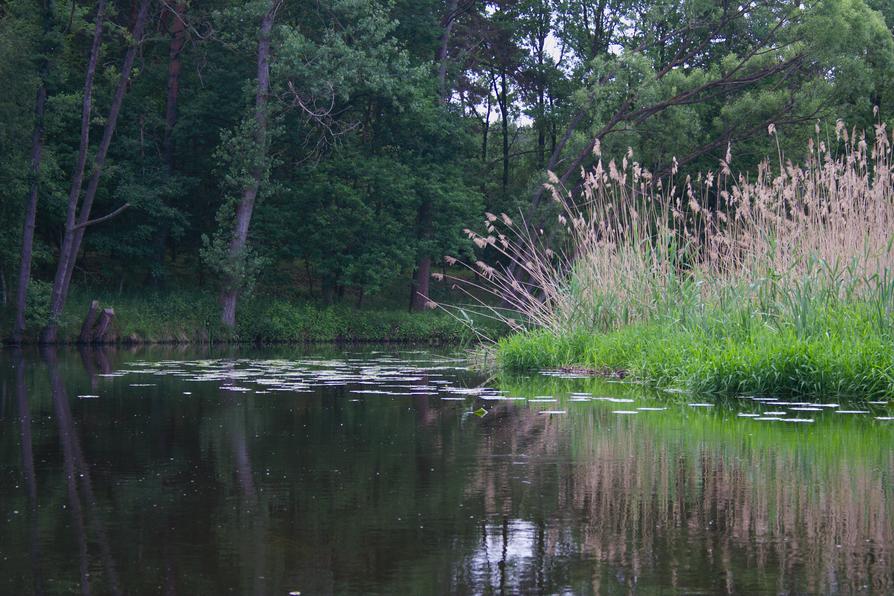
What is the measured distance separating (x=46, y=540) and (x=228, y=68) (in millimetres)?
30907

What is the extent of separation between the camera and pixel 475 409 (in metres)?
8.87

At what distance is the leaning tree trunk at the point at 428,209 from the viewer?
36781 millimetres

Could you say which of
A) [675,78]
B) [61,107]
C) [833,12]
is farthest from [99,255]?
[833,12]

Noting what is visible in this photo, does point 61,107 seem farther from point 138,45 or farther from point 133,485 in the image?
point 133,485

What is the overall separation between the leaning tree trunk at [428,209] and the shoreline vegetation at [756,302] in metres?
22.2

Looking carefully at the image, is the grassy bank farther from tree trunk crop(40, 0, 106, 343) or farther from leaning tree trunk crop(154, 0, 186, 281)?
leaning tree trunk crop(154, 0, 186, 281)

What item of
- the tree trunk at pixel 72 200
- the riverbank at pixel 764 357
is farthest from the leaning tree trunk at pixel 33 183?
the riverbank at pixel 764 357

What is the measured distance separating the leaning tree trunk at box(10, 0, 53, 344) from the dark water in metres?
16.9

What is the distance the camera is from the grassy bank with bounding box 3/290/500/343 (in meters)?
26.5

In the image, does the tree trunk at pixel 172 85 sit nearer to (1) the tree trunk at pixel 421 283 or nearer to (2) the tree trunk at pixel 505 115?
(1) the tree trunk at pixel 421 283

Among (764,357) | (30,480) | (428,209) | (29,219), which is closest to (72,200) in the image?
(29,219)

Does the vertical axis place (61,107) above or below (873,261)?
above

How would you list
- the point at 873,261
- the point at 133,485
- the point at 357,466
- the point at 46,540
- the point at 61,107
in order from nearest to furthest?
the point at 46,540
the point at 133,485
the point at 357,466
the point at 873,261
the point at 61,107

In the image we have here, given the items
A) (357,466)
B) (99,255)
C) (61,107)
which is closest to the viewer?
(357,466)
